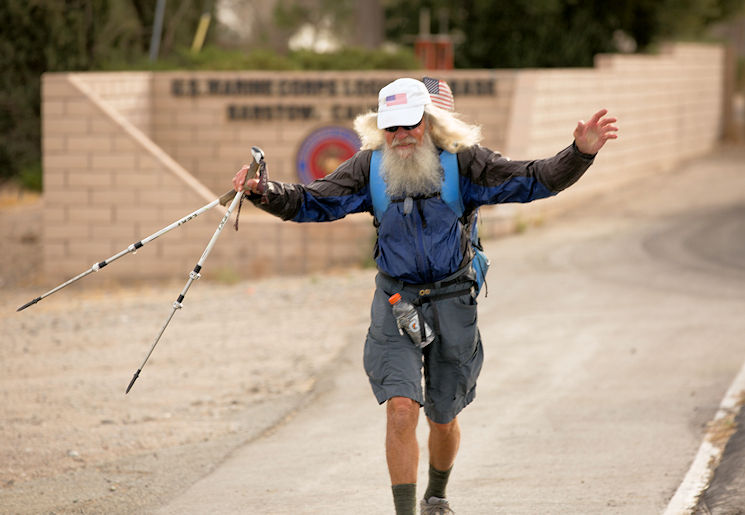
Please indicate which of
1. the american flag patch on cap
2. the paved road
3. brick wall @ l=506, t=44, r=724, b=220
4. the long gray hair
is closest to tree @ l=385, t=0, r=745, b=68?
brick wall @ l=506, t=44, r=724, b=220

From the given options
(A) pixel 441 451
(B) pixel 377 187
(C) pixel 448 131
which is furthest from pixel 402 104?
(A) pixel 441 451

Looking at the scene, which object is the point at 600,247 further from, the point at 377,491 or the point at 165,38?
the point at 165,38

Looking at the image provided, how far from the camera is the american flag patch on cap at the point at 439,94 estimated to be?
17.1ft

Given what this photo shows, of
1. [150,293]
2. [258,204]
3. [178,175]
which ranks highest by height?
[258,204]

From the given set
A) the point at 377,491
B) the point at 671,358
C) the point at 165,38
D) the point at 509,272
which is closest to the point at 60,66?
the point at 165,38

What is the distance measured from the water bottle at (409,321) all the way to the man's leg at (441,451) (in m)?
0.46

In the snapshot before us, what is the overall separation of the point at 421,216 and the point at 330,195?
1.49 feet

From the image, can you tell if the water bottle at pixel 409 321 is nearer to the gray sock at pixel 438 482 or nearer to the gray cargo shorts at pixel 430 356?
the gray cargo shorts at pixel 430 356

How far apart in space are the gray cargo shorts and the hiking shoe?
43 cm

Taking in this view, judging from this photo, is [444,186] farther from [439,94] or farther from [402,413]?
[402,413]

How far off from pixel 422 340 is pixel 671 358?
13.6ft

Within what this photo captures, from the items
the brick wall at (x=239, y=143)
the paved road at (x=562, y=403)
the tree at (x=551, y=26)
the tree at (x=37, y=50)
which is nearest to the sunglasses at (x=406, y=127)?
the paved road at (x=562, y=403)

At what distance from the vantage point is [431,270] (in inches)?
197

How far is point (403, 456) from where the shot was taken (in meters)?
4.82
